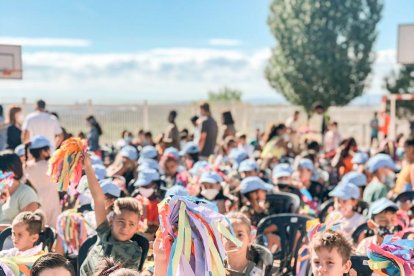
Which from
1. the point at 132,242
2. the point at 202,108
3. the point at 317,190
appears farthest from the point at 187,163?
the point at 132,242

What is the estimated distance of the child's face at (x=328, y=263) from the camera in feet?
9.71

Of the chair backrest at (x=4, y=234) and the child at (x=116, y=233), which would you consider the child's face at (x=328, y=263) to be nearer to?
the child at (x=116, y=233)

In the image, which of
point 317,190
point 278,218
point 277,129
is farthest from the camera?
point 277,129

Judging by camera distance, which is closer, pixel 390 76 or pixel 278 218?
pixel 278 218

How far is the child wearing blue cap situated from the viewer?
5.74m

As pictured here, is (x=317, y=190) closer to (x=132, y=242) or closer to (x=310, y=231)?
(x=310, y=231)

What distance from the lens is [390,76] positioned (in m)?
23.2

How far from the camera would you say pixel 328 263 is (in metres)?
2.98

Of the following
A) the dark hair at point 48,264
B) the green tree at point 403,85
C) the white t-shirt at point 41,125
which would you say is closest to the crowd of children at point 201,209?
the dark hair at point 48,264

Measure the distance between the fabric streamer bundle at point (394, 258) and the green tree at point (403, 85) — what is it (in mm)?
21032

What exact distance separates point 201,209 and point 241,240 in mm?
1109

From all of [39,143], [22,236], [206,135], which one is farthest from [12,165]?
[206,135]

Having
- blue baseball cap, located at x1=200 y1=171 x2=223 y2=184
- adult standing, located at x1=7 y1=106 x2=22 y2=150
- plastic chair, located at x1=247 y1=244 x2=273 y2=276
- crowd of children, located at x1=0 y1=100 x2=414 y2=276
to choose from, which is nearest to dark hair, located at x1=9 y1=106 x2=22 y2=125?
adult standing, located at x1=7 y1=106 x2=22 y2=150

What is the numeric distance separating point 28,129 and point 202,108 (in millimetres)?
3016
